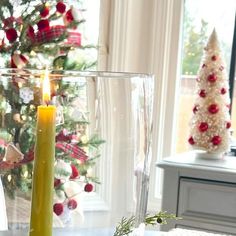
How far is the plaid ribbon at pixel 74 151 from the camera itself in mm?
539

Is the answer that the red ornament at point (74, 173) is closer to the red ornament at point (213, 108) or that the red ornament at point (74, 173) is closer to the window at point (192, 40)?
the red ornament at point (213, 108)

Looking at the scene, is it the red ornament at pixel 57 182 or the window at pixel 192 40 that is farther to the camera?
the window at pixel 192 40

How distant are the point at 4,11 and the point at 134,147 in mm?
1393

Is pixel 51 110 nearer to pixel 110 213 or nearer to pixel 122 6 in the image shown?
pixel 110 213

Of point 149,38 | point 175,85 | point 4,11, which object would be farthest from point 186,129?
point 4,11

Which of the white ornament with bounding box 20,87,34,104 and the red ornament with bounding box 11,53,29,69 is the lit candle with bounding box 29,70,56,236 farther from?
the red ornament with bounding box 11,53,29,69

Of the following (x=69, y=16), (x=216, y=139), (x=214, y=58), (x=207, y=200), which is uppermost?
(x=69, y=16)

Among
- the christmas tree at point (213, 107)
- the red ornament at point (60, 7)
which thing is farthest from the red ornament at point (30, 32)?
the christmas tree at point (213, 107)

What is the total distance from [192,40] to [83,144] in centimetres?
193

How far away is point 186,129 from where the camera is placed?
2395 millimetres

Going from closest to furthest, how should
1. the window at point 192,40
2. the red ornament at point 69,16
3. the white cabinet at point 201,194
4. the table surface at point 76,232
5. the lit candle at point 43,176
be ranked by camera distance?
the lit candle at point 43,176
the table surface at point 76,232
the white cabinet at point 201,194
the red ornament at point 69,16
the window at point 192,40

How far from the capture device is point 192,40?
93.8 inches

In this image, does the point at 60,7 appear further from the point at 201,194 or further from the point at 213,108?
the point at 201,194

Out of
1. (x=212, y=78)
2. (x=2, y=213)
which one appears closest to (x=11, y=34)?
(x=212, y=78)
